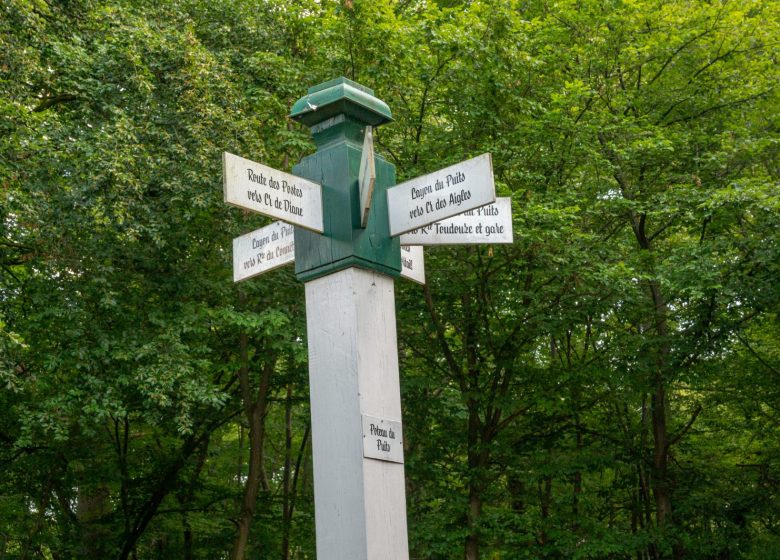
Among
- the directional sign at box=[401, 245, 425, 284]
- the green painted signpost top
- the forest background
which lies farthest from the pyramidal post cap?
the forest background

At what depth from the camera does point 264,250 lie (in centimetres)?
395

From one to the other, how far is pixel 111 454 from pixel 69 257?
18.8 feet

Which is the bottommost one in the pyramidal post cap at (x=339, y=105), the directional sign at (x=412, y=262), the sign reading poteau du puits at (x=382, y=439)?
the sign reading poteau du puits at (x=382, y=439)

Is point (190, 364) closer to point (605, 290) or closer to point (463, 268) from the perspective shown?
point (463, 268)

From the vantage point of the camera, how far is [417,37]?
1258cm

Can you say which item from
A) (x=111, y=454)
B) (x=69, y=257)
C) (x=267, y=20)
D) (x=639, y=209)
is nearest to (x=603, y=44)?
(x=639, y=209)

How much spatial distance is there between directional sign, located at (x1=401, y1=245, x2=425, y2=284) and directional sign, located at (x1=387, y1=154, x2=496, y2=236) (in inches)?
11.8

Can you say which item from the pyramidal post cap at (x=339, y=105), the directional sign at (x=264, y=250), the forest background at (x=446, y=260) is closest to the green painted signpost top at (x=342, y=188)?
the pyramidal post cap at (x=339, y=105)

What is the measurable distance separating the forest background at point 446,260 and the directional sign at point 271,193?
702 cm

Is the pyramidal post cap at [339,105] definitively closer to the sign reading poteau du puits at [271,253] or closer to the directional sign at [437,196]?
the directional sign at [437,196]

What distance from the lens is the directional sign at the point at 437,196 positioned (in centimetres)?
359

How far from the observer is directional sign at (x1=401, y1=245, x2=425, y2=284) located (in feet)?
13.0

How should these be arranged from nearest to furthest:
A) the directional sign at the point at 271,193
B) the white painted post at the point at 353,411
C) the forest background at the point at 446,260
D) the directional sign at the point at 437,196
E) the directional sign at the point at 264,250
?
the white painted post at the point at 353,411
the directional sign at the point at 271,193
the directional sign at the point at 437,196
the directional sign at the point at 264,250
the forest background at the point at 446,260

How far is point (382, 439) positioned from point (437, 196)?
3.20 feet
